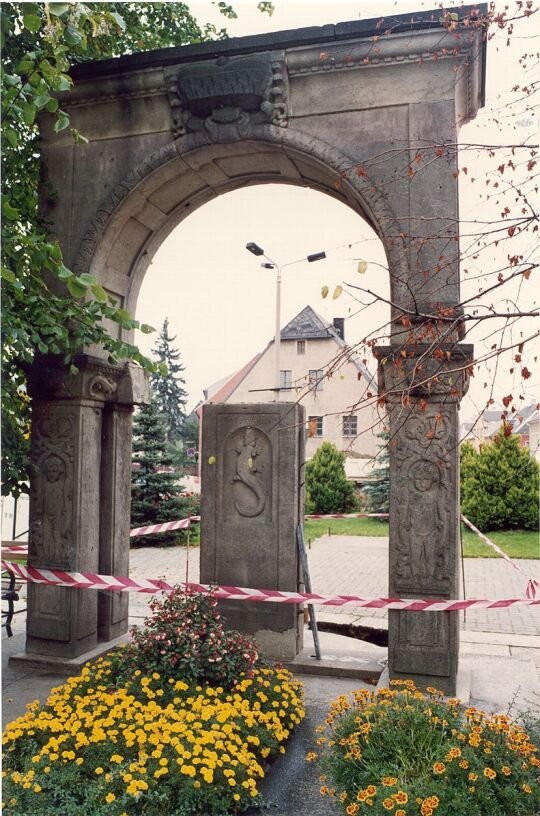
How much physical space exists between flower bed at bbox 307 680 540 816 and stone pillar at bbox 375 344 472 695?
60.5 inches

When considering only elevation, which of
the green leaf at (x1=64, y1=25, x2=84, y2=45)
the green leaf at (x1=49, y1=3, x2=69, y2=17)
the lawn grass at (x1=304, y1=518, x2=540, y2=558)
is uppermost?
the green leaf at (x1=64, y1=25, x2=84, y2=45)

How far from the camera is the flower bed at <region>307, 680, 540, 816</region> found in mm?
3152

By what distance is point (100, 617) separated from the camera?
→ 23.2 feet

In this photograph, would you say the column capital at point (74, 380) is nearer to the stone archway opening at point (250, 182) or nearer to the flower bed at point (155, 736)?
the stone archway opening at point (250, 182)

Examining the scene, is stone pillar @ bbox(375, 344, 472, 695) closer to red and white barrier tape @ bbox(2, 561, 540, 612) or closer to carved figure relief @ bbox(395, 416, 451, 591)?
carved figure relief @ bbox(395, 416, 451, 591)

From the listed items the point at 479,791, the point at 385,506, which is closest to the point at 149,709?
the point at 479,791

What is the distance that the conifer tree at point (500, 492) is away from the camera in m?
19.6

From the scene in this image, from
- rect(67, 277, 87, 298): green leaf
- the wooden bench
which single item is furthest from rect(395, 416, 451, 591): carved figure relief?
the wooden bench

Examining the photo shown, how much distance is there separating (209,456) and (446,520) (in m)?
2.47

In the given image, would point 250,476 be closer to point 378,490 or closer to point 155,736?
point 155,736

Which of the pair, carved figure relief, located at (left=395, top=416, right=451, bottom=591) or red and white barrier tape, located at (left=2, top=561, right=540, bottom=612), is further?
red and white barrier tape, located at (left=2, top=561, right=540, bottom=612)

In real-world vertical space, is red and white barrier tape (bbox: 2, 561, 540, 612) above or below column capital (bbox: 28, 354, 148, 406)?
below

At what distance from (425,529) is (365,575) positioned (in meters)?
8.46

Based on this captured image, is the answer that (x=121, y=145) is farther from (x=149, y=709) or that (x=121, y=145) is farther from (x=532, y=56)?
(x=149, y=709)
